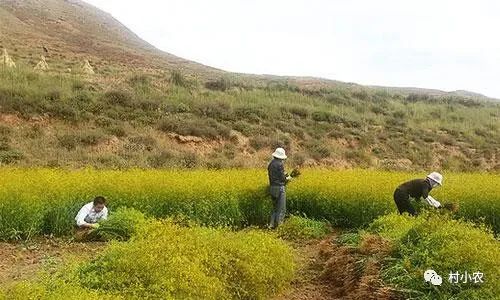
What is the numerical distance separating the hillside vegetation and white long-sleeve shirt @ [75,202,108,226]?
1143cm

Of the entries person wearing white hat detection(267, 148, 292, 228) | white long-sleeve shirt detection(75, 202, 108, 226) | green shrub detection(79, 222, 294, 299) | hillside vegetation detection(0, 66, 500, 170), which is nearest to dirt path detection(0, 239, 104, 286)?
white long-sleeve shirt detection(75, 202, 108, 226)

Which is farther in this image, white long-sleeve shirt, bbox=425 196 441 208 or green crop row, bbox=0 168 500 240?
green crop row, bbox=0 168 500 240

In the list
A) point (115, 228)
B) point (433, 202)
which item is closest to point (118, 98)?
point (115, 228)

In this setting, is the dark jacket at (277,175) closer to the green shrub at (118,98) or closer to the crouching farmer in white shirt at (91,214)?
the crouching farmer in white shirt at (91,214)

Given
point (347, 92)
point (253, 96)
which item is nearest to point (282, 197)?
point (253, 96)

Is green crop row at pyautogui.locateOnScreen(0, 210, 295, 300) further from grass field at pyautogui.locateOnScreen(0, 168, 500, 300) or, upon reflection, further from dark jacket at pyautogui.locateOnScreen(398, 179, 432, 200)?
dark jacket at pyautogui.locateOnScreen(398, 179, 432, 200)

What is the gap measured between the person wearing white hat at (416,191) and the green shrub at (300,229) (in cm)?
212

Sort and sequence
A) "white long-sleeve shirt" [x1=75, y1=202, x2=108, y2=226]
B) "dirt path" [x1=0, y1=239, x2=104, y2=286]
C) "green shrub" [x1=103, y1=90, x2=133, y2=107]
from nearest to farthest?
"dirt path" [x1=0, y1=239, x2=104, y2=286], "white long-sleeve shirt" [x1=75, y1=202, x2=108, y2=226], "green shrub" [x1=103, y1=90, x2=133, y2=107]

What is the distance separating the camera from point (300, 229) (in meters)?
14.4

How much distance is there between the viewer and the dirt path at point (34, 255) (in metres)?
9.62

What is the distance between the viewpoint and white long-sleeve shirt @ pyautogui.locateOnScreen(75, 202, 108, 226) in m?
12.6

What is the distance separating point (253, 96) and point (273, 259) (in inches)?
1219

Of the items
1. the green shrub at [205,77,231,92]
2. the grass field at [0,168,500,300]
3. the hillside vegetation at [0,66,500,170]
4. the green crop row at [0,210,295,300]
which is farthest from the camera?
the green shrub at [205,77,231,92]

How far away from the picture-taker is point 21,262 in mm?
10703
